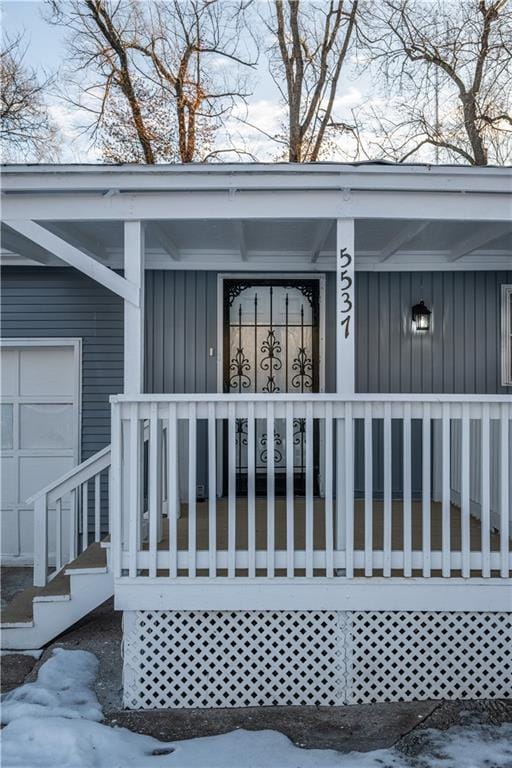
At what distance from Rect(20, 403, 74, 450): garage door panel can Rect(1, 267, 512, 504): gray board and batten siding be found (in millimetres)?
764

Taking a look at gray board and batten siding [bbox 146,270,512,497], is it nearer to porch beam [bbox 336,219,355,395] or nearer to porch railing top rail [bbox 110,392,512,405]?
porch beam [bbox 336,219,355,395]

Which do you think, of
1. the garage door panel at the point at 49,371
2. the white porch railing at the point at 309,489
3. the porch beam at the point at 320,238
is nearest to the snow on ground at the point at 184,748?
the white porch railing at the point at 309,489

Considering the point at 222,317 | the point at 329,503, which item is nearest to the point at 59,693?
the point at 329,503

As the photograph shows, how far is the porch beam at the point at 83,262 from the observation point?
137 inches

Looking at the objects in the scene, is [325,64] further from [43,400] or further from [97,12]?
[43,400]

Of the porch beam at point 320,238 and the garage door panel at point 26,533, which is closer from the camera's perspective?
the porch beam at point 320,238

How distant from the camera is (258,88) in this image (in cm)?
1055

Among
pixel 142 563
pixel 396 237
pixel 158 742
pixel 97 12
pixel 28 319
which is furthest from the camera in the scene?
pixel 97 12

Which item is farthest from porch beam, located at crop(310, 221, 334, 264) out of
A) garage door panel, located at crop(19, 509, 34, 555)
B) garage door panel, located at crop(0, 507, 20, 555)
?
garage door panel, located at crop(0, 507, 20, 555)

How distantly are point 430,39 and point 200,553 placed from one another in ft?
34.4

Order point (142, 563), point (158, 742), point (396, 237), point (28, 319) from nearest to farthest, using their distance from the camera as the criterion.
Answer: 1. point (158, 742)
2. point (142, 563)
3. point (396, 237)
4. point (28, 319)

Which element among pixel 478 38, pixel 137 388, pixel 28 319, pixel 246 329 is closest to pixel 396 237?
pixel 246 329

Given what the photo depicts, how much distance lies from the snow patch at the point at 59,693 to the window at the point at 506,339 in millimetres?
4127

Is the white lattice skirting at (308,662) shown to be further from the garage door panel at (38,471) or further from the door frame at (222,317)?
the garage door panel at (38,471)
